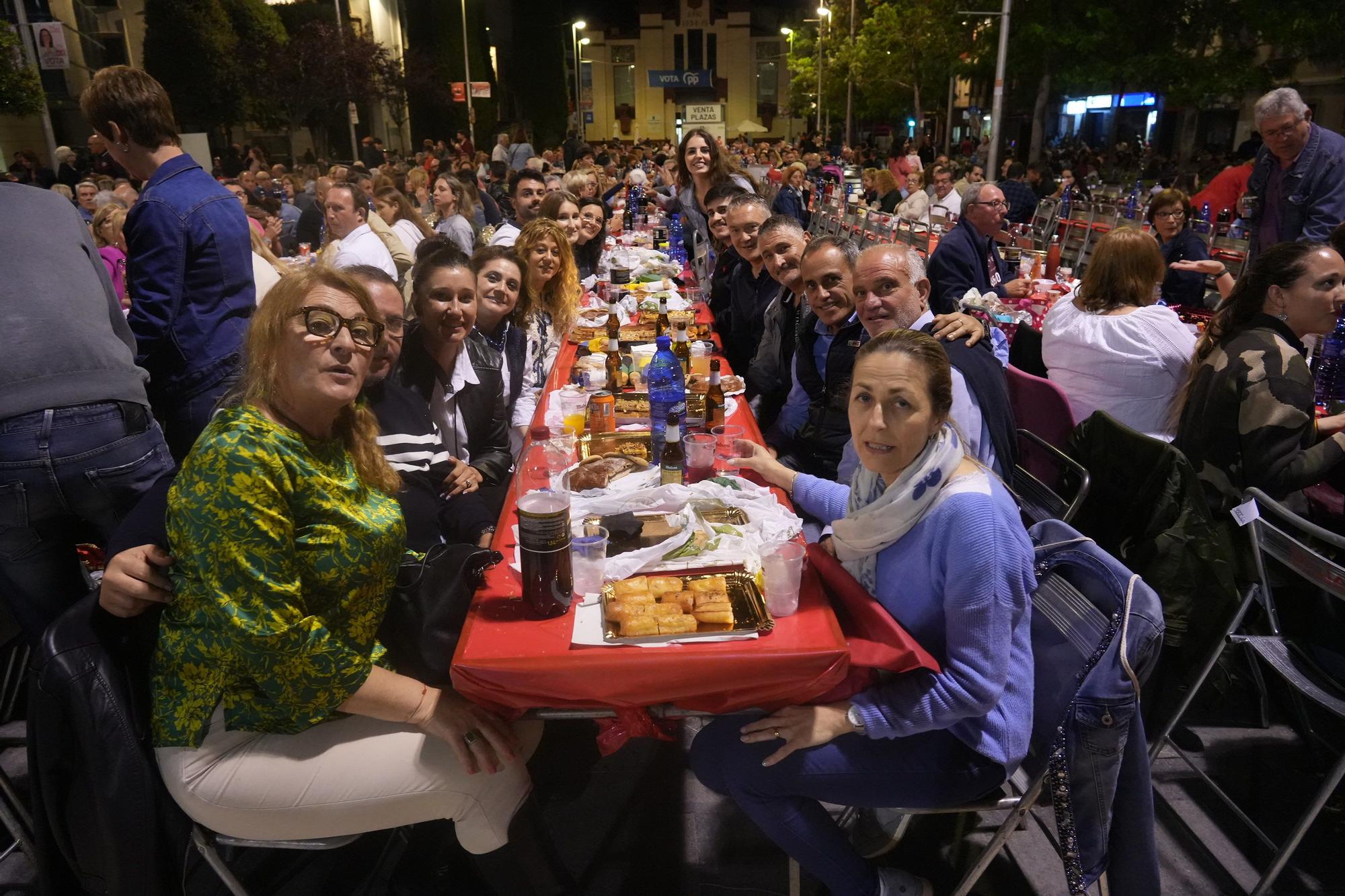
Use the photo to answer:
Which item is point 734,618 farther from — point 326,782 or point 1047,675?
point 326,782

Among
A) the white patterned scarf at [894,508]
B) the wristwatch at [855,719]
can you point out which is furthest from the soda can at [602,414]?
the wristwatch at [855,719]

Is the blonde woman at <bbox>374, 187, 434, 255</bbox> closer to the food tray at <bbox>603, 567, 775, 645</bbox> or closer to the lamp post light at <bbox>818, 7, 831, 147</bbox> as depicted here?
the food tray at <bbox>603, 567, 775, 645</bbox>

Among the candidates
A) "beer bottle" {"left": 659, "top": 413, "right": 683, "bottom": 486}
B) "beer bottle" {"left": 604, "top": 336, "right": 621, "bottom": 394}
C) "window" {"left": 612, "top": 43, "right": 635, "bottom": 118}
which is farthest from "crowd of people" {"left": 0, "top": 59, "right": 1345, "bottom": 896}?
"window" {"left": 612, "top": 43, "right": 635, "bottom": 118}

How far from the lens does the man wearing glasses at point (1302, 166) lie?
16.8 feet

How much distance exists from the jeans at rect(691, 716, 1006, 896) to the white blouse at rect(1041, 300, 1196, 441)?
2.10 meters

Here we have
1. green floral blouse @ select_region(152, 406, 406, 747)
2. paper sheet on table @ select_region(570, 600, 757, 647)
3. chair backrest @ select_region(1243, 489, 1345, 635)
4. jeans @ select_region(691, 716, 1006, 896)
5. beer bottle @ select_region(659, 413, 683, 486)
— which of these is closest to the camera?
green floral blouse @ select_region(152, 406, 406, 747)

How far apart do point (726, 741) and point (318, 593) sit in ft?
3.11

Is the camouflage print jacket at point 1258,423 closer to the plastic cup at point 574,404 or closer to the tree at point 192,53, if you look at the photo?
the plastic cup at point 574,404

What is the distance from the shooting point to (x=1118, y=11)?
18312 millimetres

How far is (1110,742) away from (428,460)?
6.89ft

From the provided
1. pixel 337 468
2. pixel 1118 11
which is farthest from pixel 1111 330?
pixel 1118 11

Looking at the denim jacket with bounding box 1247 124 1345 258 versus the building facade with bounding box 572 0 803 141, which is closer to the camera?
the denim jacket with bounding box 1247 124 1345 258

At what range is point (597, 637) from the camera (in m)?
1.74

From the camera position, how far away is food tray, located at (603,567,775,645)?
1721 mm
